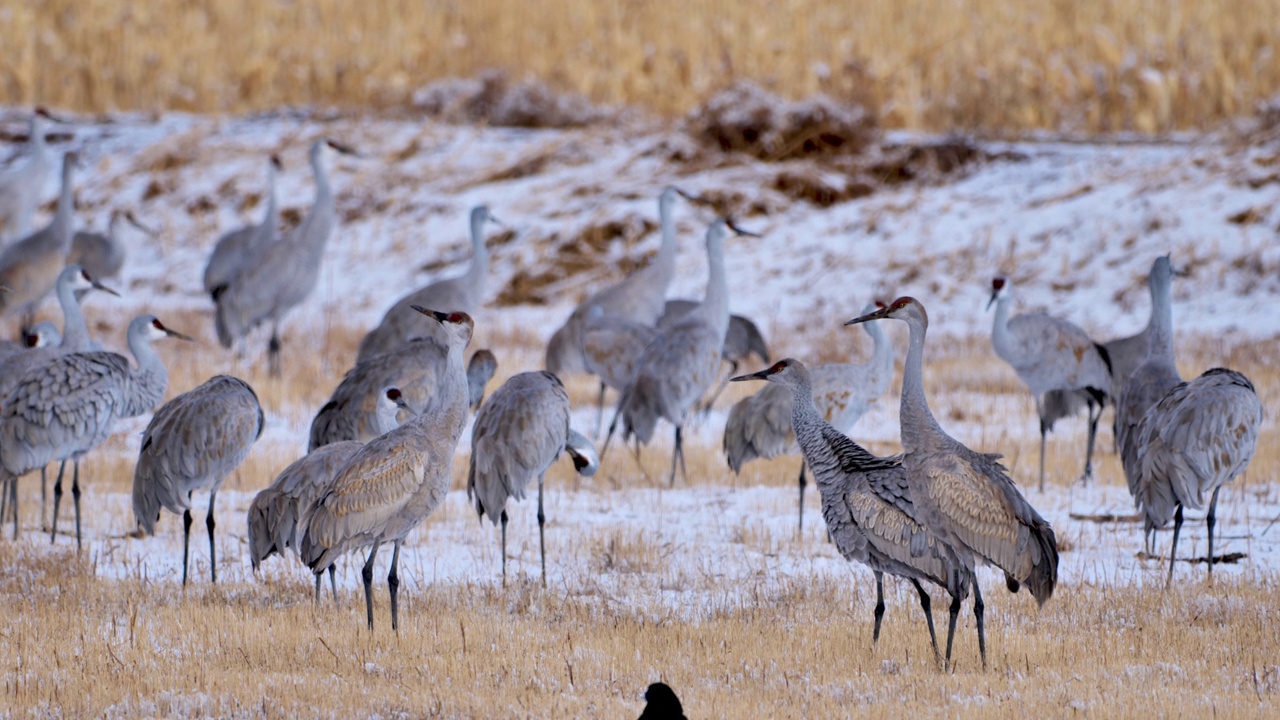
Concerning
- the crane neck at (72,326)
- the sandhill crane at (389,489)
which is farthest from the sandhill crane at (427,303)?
the sandhill crane at (389,489)

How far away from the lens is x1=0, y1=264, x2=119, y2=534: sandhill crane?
8414 millimetres

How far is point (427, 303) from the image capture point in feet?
35.8

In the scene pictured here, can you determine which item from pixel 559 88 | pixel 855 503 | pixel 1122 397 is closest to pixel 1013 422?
pixel 1122 397

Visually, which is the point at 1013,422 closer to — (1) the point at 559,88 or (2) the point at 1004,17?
(2) the point at 1004,17

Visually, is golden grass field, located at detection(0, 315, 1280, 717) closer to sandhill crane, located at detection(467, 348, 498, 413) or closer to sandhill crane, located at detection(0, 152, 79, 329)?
sandhill crane, located at detection(467, 348, 498, 413)

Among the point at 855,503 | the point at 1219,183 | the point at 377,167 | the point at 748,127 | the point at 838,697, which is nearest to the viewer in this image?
the point at 838,697

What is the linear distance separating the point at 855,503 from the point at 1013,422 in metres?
5.76

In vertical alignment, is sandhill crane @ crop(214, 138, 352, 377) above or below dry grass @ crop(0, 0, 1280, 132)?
below

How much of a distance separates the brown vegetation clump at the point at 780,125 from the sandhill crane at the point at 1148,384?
9724mm

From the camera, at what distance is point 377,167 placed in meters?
20.7

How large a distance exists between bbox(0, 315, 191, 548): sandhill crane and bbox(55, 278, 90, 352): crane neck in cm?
115

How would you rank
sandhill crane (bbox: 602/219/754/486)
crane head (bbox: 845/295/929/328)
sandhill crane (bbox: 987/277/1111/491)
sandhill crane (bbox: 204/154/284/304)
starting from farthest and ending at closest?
sandhill crane (bbox: 204/154/284/304) < sandhill crane (bbox: 987/277/1111/491) < sandhill crane (bbox: 602/219/754/486) < crane head (bbox: 845/295/929/328)

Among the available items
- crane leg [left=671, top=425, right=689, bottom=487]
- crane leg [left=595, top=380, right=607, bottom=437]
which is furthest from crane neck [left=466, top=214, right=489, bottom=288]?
crane leg [left=671, top=425, right=689, bottom=487]

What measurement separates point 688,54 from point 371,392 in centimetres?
1401
